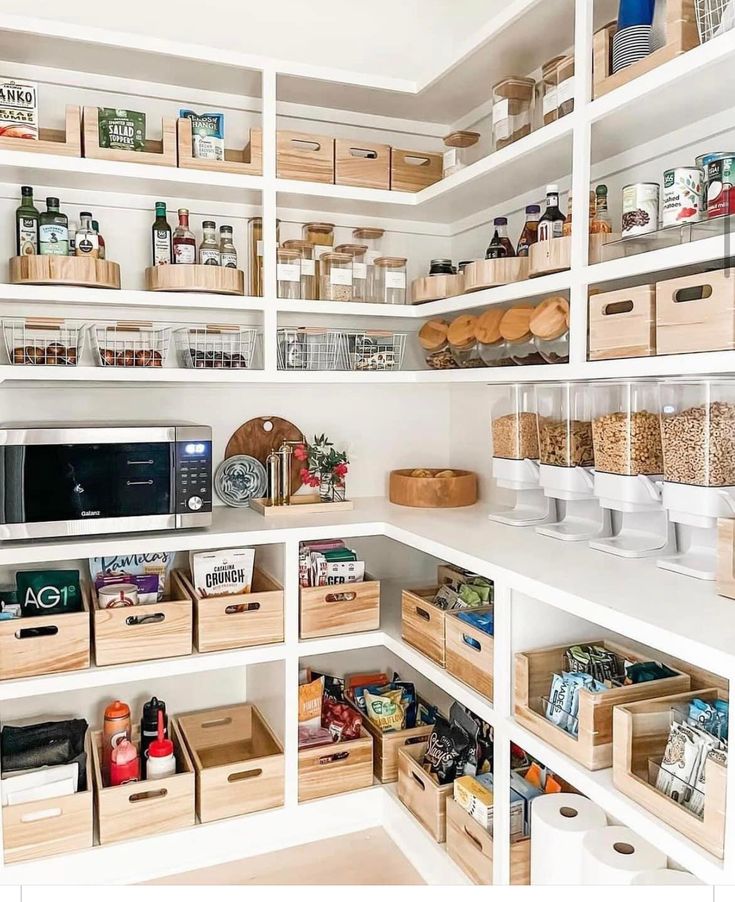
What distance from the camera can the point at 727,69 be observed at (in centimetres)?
149

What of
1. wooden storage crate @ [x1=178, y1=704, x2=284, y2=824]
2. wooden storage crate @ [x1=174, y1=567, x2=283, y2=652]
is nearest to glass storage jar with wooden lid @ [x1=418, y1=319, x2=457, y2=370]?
wooden storage crate @ [x1=174, y1=567, x2=283, y2=652]

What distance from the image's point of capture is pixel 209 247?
2.34m

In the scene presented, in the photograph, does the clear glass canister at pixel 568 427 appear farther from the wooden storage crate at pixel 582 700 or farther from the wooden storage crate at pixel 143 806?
the wooden storage crate at pixel 143 806

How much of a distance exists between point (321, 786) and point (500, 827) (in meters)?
0.74

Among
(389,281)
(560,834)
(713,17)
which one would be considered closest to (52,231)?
(389,281)

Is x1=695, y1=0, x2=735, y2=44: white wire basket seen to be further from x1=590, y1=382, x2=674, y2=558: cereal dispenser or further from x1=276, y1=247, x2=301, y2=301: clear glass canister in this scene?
x1=276, y1=247, x2=301, y2=301: clear glass canister

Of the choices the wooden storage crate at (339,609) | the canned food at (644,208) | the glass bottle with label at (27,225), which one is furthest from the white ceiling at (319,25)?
the wooden storage crate at (339,609)

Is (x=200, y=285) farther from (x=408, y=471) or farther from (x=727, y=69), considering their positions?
(x=727, y=69)

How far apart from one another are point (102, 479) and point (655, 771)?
4.81 feet

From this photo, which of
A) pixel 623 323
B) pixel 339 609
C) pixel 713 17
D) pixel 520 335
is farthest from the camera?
pixel 339 609

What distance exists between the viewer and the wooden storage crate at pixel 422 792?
2041mm

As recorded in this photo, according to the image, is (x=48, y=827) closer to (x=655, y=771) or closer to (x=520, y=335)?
(x=655, y=771)

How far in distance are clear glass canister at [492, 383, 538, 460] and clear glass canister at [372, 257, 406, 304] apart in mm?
577

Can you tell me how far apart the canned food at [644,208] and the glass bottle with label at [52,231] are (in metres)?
1.50
